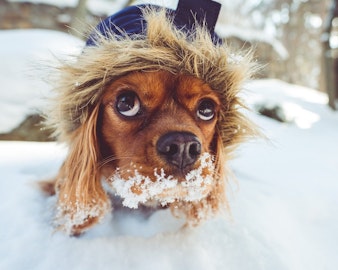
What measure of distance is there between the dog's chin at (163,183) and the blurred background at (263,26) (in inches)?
29.2

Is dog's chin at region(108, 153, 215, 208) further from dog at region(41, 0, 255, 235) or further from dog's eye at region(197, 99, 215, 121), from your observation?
dog's eye at region(197, 99, 215, 121)

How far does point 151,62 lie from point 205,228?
780 mm

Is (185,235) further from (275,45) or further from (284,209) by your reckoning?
(275,45)

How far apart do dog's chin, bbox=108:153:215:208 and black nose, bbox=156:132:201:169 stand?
0.05 metres

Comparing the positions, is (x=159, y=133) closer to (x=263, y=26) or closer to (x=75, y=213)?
(x=75, y=213)

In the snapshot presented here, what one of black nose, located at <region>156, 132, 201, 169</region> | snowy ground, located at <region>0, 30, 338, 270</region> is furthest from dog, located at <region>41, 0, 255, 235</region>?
snowy ground, located at <region>0, 30, 338, 270</region>

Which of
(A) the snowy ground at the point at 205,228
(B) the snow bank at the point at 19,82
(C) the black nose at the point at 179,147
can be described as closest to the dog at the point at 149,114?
(C) the black nose at the point at 179,147

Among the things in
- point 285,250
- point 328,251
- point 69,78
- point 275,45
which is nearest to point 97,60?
point 69,78

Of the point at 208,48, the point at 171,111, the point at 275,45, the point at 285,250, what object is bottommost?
the point at 285,250

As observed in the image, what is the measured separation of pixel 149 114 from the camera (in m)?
1.32

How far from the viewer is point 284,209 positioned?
1.59 metres

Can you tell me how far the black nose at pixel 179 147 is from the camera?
45.1 inches

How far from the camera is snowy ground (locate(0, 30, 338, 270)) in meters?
1.20

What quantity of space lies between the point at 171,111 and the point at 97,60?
0.37 metres
